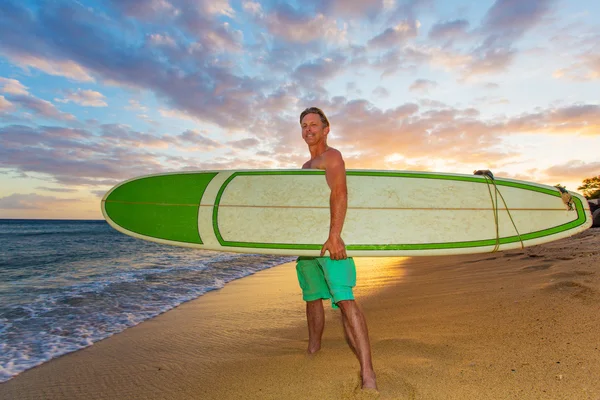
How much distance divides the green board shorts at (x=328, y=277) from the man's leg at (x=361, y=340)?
0.07m

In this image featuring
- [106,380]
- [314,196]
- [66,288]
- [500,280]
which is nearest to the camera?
[106,380]

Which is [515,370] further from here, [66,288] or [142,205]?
[66,288]

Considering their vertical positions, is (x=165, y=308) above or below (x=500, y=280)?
below

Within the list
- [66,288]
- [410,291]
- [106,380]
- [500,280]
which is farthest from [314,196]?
[66,288]

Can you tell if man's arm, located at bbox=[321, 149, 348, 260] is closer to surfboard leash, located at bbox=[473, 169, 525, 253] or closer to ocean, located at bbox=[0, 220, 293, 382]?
surfboard leash, located at bbox=[473, 169, 525, 253]

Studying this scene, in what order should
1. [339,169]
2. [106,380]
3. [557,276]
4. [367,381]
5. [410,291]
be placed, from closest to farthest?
[367,381] → [339,169] → [106,380] → [557,276] → [410,291]

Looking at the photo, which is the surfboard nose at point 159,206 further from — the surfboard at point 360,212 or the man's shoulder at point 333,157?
the man's shoulder at point 333,157

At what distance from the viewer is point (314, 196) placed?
10.1 feet

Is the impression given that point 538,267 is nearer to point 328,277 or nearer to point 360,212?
point 360,212

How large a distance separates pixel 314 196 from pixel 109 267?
28.9 ft

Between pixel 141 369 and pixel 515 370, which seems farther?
pixel 141 369

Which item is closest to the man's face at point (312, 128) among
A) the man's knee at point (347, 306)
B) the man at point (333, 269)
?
the man at point (333, 269)

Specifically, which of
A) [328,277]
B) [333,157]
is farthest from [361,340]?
[333,157]

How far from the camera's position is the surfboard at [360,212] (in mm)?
3027
